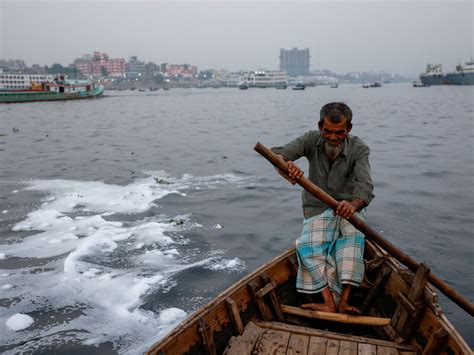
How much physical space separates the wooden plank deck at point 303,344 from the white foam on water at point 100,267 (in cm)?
267

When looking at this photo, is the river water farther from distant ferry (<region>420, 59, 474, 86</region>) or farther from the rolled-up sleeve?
distant ferry (<region>420, 59, 474, 86</region>)

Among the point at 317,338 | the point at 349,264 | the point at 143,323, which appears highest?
the point at 349,264

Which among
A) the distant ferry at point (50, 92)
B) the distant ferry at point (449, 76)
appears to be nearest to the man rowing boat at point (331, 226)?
the distant ferry at point (50, 92)

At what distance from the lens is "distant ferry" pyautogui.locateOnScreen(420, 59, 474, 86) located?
130250 millimetres

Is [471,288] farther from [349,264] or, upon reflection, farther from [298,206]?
[298,206]

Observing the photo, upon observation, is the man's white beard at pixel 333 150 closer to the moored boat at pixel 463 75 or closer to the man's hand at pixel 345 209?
the man's hand at pixel 345 209

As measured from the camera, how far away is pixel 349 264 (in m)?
5.30

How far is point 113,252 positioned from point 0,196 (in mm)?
7538

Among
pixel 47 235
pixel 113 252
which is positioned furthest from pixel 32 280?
pixel 47 235

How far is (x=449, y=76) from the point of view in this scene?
138250 millimetres

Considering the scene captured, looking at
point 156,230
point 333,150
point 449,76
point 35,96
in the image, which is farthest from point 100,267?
point 449,76

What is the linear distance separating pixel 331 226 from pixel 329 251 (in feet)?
1.11

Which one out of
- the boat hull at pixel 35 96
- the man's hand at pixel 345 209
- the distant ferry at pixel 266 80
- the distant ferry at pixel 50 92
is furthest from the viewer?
the distant ferry at pixel 266 80

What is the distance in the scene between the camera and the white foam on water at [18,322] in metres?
7.17
